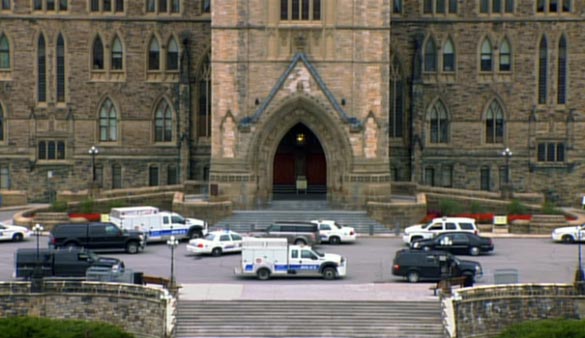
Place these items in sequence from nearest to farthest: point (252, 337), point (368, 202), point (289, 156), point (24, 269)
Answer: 1. point (252, 337)
2. point (24, 269)
3. point (368, 202)
4. point (289, 156)

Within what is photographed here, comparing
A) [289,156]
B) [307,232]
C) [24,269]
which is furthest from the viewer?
[289,156]

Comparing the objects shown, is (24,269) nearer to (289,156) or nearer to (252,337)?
(252,337)

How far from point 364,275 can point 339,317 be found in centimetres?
596

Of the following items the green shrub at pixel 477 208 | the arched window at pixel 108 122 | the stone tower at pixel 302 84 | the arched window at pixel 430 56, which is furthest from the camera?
the arched window at pixel 108 122

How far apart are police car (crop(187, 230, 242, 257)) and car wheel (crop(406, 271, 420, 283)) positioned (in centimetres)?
906

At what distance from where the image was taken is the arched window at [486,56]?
76750 mm

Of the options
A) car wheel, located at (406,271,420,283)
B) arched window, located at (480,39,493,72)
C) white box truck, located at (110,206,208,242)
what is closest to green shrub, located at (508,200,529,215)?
arched window, located at (480,39,493,72)

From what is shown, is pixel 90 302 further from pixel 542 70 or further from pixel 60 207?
pixel 542 70

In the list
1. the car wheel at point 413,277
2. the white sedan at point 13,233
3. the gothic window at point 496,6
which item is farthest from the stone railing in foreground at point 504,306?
the gothic window at point 496,6

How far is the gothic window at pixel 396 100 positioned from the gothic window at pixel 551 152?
745 cm

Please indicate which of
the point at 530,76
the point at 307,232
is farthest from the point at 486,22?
the point at 307,232

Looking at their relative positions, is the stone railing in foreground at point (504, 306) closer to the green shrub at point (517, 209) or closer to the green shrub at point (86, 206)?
the green shrub at point (517, 209)

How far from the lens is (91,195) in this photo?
225ft

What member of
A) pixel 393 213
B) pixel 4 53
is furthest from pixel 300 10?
pixel 4 53
